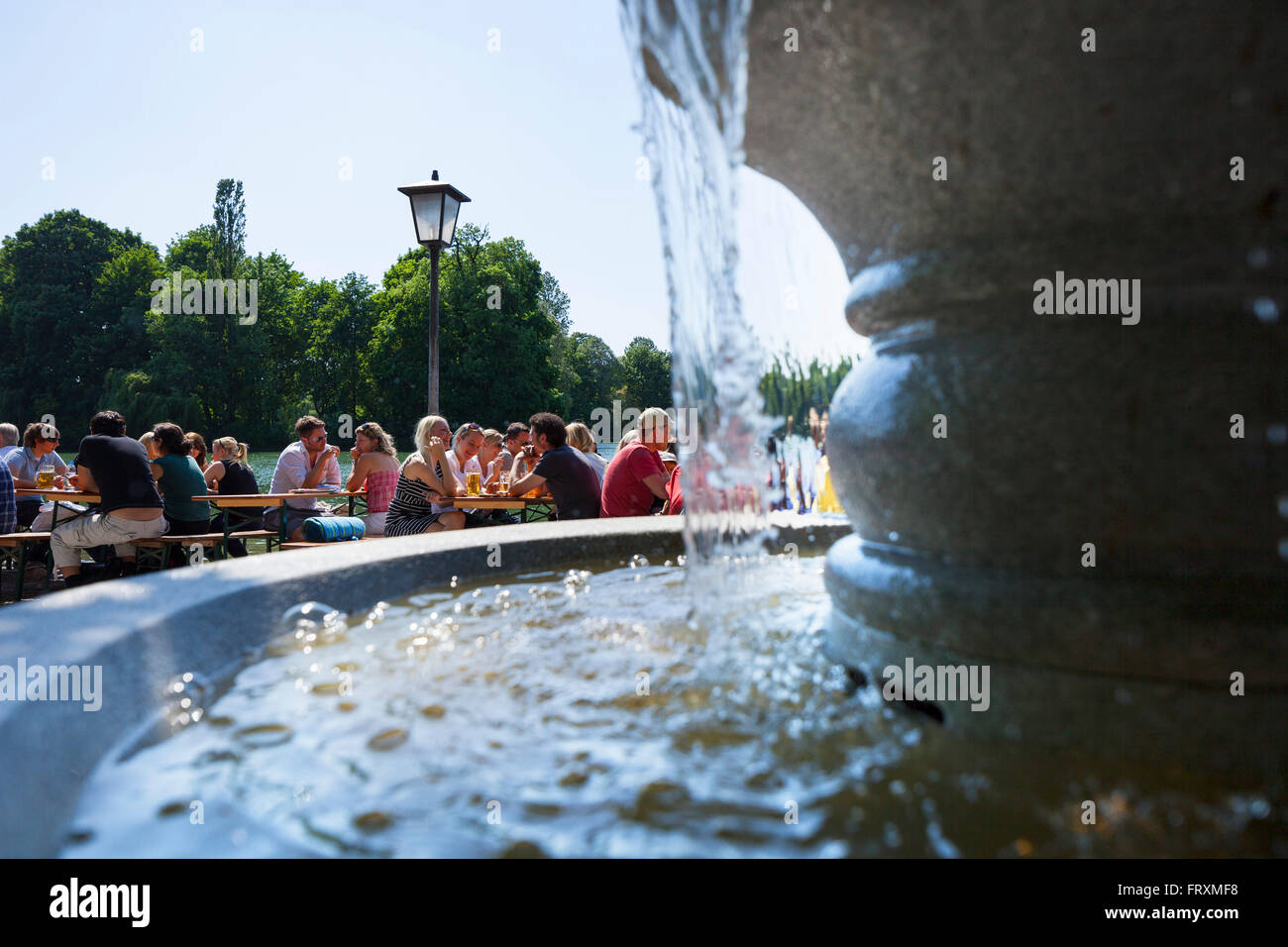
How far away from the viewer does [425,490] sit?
800 cm

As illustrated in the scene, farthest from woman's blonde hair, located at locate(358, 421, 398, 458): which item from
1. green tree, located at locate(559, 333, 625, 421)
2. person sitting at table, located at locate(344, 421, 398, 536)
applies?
green tree, located at locate(559, 333, 625, 421)

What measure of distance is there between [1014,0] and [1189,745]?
1.52 m

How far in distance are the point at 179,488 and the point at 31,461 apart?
4.31 m

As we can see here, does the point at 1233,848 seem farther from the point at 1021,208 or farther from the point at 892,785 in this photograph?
the point at 1021,208

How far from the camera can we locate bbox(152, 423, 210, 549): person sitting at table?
830 centimetres

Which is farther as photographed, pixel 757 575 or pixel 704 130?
pixel 757 575

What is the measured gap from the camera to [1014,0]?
1638 millimetres

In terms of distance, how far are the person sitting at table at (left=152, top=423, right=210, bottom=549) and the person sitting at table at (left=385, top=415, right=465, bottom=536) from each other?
7.01ft

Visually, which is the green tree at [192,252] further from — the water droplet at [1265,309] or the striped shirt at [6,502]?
the water droplet at [1265,309]

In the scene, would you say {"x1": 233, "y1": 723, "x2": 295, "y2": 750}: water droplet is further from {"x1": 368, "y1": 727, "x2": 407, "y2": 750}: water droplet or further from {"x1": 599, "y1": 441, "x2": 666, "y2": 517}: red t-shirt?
{"x1": 599, "y1": 441, "x2": 666, "y2": 517}: red t-shirt

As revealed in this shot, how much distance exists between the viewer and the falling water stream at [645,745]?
4.27ft

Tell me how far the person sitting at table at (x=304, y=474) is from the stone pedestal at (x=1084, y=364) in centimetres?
884

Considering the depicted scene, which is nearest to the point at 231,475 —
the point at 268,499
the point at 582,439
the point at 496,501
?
the point at 268,499
